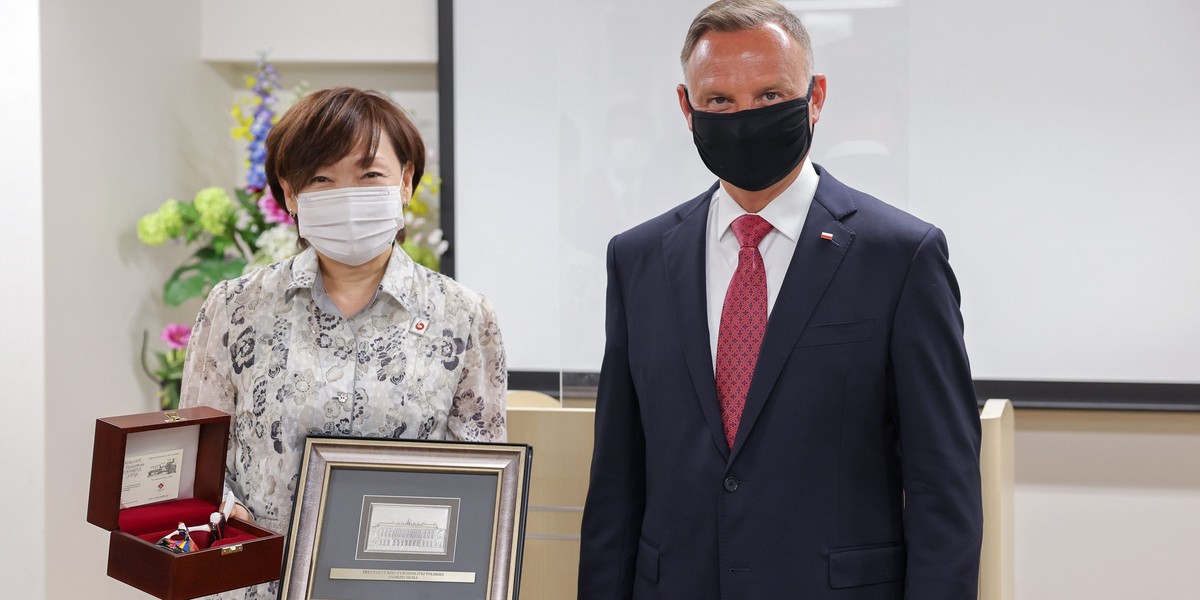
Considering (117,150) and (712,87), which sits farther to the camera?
(117,150)

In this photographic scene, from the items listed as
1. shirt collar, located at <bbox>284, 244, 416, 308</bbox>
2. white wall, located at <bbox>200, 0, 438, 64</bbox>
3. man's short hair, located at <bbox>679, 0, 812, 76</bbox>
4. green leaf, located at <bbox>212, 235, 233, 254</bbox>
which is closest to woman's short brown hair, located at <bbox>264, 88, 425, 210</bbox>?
shirt collar, located at <bbox>284, 244, 416, 308</bbox>

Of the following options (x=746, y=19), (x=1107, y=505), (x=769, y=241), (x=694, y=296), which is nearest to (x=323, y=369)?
(x=694, y=296)

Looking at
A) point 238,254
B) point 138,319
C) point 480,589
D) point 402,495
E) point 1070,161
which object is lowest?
point 480,589

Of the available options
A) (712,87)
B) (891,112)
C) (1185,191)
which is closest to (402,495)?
(712,87)

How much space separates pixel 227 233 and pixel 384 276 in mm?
1750

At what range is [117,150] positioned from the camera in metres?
3.03

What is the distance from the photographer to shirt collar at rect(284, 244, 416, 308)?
161 centimetres

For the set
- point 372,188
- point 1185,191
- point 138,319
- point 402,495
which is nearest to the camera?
point 402,495

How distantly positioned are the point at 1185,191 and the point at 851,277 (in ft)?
6.92

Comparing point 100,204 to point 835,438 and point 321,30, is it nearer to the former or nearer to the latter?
point 321,30

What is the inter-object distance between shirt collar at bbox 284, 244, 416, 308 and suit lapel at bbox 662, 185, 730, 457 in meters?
0.46

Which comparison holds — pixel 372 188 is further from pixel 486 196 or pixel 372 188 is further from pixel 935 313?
pixel 486 196

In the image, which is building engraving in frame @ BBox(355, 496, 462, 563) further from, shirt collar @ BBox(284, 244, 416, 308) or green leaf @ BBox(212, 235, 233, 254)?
green leaf @ BBox(212, 235, 233, 254)

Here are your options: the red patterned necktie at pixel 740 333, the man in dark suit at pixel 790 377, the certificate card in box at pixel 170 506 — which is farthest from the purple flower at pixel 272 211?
the red patterned necktie at pixel 740 333
